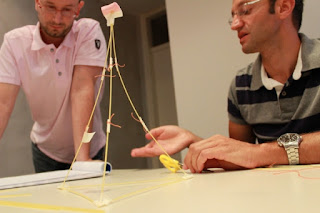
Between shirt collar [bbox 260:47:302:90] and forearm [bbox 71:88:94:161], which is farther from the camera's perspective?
forearm [bbox 71:88:94:161]

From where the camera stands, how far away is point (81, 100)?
1.15m

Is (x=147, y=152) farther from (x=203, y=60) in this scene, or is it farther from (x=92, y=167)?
(x=203, y=60)

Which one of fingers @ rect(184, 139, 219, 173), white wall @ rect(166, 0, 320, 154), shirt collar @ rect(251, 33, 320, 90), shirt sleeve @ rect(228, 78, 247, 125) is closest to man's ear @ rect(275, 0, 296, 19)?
shirt collar @ rect(251, 33, 320, 90)

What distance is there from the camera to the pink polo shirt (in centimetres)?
118

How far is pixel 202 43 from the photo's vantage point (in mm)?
1785

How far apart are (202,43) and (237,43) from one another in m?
0.23

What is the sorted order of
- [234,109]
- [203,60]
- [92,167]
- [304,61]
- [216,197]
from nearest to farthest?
[216,197], [92,167], [304,61], [234,109], [203,60]

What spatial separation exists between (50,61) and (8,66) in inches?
6.5

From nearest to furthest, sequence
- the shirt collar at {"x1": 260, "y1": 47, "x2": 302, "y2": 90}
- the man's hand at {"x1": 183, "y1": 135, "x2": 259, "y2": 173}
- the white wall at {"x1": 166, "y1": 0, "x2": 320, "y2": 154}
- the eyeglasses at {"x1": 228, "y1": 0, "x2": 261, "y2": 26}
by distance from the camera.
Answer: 1. the man's hand at {"x1": 183, "y1": 135, "x2": 259, "y2": 173}
2. the shirt collar at {"x1": 260, "y1": 47, "x2": 302, "y2": 90}
3. the eyeglasses at {"x1": 228, "y1": 0, "x2": 261, "y2": 26}
4. the white wall at {"x1": 166, "y1": 0, "x2": 320, "y2": 154}

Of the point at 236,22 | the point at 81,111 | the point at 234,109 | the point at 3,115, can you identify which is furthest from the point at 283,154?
the point at 3,115

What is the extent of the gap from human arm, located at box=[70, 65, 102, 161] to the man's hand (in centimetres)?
52

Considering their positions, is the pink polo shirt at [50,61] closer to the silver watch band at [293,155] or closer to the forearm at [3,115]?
the forearm at [3,115]

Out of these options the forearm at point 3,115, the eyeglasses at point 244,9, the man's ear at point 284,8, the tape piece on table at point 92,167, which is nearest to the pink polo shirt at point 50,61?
the forearm at point 3,115

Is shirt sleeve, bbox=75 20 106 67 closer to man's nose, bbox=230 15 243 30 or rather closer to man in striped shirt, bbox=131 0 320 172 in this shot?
man in striped shirt, bbox=131 0 320 172
